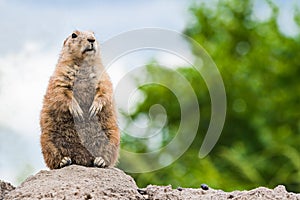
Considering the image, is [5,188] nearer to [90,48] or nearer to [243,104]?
[90,48]

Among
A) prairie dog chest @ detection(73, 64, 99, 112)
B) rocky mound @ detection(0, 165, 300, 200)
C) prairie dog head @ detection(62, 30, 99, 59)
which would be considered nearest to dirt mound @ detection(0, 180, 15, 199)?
rocky mound @ detection(0, 165, 300, 200)

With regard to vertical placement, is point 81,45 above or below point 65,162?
above

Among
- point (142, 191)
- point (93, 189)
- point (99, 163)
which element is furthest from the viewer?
point (99, 163)

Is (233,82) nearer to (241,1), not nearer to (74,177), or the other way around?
(241,1)

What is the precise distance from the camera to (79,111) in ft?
14.2

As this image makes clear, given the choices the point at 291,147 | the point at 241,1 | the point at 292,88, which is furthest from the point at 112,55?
the point at 241,1

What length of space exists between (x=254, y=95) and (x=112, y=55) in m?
10.1

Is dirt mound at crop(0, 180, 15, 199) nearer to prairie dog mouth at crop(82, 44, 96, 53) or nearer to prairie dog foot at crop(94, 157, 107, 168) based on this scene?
prairie dog foot at crop(94, 157, 107, 168)

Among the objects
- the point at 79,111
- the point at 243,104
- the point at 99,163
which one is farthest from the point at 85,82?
the point at 243,104

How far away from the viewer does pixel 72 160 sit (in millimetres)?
4449

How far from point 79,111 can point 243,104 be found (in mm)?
9918

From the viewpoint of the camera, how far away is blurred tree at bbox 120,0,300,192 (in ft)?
39.5

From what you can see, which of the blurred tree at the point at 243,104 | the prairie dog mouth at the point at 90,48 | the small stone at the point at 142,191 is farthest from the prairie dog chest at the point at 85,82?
the blurred tree at the point at 243,104

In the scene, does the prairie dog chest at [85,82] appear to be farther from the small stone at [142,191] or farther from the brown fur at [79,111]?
the small stone at [142,191]
